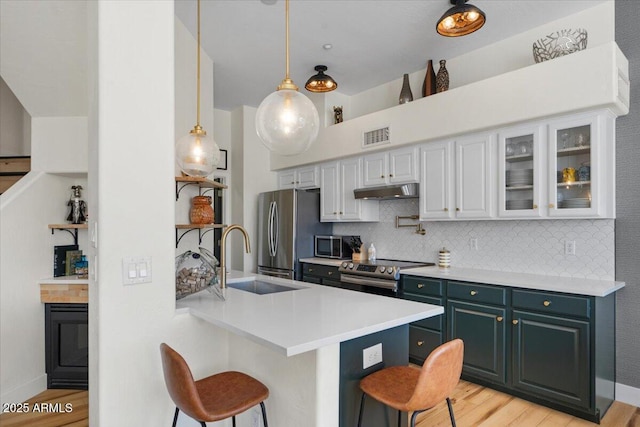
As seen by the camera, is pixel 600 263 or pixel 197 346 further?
pixel 600 263

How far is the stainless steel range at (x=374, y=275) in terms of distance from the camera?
12.2 feet

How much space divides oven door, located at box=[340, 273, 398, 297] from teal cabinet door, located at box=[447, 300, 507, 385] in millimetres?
589

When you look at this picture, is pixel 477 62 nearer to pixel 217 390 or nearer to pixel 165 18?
pixel 165 18

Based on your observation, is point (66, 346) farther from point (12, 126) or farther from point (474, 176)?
point (474, 176)

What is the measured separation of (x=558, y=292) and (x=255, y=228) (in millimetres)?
3875

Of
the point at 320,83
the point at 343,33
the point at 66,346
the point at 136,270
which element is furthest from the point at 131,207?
the point at 320,83

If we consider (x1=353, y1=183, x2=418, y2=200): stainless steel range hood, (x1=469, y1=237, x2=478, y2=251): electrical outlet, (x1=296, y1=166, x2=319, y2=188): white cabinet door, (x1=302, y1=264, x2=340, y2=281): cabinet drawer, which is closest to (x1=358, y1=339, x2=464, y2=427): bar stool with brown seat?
(x1=469, y1=237, x2=478, y2=251): electrical outlet

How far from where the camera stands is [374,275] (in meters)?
3.86

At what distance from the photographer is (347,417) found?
5.90 feet

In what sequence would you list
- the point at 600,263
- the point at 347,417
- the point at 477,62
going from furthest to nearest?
1. the point at 477,62
2. the point at 600,263
3. the point at 347,417

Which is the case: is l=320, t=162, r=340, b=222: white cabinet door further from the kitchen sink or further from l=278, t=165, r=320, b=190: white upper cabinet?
the kitchen sink

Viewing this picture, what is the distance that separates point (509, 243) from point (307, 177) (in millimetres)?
2697

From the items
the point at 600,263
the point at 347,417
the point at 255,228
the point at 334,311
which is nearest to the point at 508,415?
the point at 600,263

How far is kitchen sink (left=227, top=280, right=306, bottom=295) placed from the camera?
280 cm
